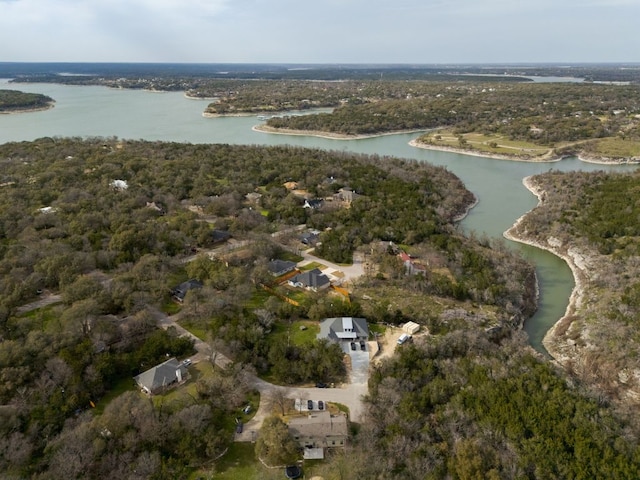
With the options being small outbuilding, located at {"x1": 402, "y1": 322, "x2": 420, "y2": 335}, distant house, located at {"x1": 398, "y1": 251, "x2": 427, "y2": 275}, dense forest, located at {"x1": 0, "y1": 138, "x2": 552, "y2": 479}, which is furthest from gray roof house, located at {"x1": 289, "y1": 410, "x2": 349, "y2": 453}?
distant house, located at {"x1": 398, "y1": 251, "x2": 427, "y2": 275}

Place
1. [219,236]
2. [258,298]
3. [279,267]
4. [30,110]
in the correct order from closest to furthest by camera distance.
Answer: [258,298] → [279,267] → [219,236] → [30,110]

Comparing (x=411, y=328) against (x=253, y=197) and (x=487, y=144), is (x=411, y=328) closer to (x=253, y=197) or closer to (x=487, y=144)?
(x=253, y=197)

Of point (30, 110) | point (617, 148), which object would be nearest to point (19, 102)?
point (30, 110)

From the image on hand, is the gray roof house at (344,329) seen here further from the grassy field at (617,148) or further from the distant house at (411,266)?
the grassy field at (617,148)

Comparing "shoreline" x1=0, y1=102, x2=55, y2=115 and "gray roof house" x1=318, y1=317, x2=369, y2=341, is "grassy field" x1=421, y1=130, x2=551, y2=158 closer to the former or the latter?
"gray roof house" x1=318, y1=317, x2=369, y2=341

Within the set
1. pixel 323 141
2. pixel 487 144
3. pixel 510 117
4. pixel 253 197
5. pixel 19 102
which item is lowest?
pixel 323 141

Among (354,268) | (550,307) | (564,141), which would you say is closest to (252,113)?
(564,141)

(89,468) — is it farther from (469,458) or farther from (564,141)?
(564,141)
